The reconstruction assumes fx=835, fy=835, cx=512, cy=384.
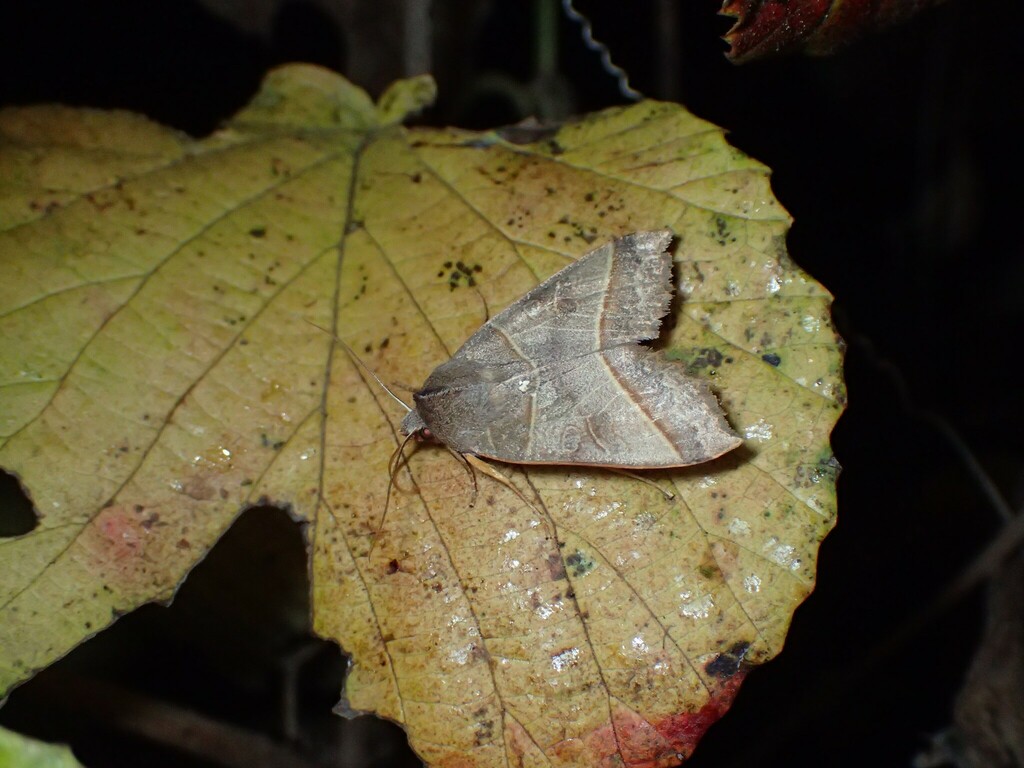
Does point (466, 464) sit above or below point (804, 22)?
below

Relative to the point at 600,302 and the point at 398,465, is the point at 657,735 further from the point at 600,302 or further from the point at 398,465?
the point at 600,302

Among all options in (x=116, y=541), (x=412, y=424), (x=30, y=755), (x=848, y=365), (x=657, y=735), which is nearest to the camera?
(x=30, y=755)

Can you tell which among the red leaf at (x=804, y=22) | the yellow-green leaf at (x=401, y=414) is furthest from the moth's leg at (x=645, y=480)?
the red leaf at (x=804, y=22)

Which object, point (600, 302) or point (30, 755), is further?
point (600, 302)

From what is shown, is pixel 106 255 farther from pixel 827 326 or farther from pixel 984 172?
pixel 984 172

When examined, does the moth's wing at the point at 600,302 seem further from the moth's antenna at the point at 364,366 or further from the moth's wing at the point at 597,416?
the moth's antenna at the point at 364,366

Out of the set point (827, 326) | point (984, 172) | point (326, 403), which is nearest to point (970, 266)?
point (984, 172)

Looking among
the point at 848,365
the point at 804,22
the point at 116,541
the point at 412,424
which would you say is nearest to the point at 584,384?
the point at 412,424
